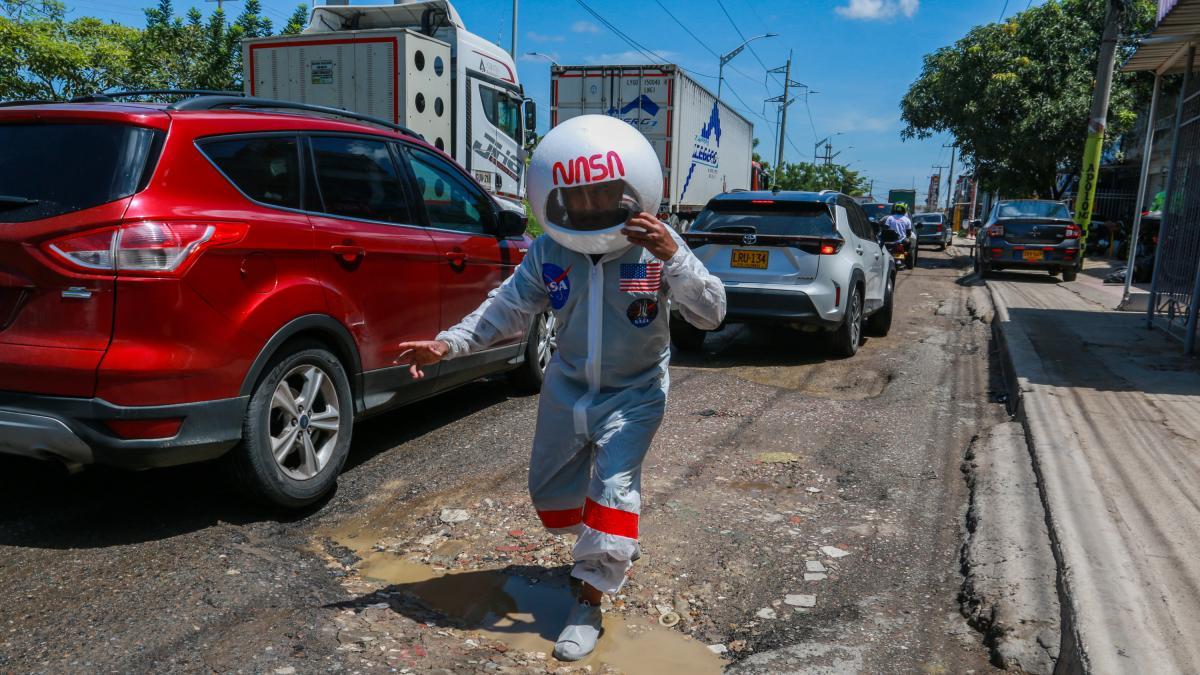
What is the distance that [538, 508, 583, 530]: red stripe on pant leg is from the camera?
2947 mm

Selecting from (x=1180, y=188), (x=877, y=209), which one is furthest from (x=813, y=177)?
(x=1180, y=188)

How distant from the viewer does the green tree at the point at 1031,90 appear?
2289cm

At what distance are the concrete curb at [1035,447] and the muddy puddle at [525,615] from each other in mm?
1060

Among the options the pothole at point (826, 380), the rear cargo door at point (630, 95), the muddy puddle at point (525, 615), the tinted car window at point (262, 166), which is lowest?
the muddy puddle at point (525, 615)

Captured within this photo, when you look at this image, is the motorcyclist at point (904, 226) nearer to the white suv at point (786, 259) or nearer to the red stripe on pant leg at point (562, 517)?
the white suv at point (786, 259)

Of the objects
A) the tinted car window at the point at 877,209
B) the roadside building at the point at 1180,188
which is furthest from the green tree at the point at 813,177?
the roadside building at the point at 1180,188

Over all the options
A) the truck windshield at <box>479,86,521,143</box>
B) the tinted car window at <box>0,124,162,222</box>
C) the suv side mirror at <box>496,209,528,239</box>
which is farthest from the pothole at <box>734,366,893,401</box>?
the truck windshield at <box>479,86,521,143</box>

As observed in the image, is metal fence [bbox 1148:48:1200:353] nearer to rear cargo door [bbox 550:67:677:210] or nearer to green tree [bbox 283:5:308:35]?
rear cargo door [bbox 550:67:677:210]

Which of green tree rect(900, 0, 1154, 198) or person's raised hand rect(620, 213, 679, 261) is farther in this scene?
green tree rect(900, 0, 1154, 198)

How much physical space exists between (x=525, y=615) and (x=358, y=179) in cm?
246

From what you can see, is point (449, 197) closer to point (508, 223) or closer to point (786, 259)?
point (508, 223)

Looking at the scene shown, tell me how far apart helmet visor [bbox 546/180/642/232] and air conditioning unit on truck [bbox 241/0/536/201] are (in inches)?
353

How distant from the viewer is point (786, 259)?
24.9ft

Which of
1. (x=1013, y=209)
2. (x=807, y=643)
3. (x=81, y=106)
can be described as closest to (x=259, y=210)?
(x=81, y=106)
